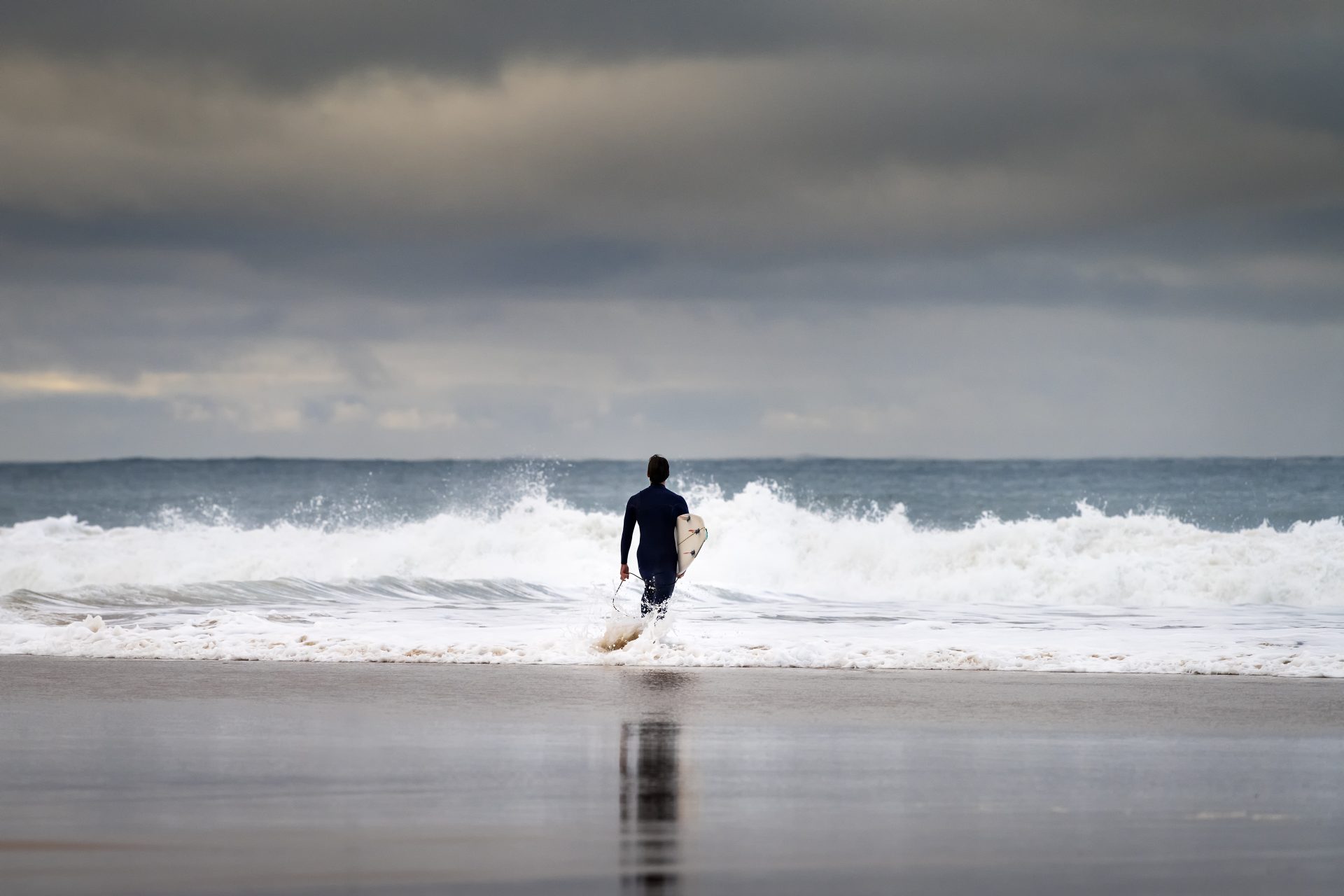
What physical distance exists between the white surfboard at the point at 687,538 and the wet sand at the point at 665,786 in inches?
85.2

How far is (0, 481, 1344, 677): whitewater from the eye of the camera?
46.6 feet

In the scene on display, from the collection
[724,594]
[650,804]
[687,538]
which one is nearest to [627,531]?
[687,538]

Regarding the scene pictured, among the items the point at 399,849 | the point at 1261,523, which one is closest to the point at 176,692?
the point at 399,849

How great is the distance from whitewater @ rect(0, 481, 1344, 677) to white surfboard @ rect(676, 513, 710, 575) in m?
0.82

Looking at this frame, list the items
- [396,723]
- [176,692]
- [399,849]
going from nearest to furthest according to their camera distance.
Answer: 1. [399,849]
2. [396,723]
3. [176,692]

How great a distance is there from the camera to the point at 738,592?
22625mm

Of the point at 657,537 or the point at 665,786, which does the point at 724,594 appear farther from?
the point at 665,786

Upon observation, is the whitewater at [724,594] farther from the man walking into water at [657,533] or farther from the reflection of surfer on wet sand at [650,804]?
the reflection of surfer on wet sand at [650,804]

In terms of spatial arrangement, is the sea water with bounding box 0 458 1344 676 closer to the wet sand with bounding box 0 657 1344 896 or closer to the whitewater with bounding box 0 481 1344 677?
the whitewater with bounding box 0 481 1344 677

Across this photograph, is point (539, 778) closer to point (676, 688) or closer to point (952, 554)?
point (676, 688)

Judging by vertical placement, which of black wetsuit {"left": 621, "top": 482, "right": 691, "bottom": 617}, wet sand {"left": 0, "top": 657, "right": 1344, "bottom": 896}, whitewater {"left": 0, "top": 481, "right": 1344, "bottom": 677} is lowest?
wet sand {"left": 0, "top": 657, "right": 1344, "bottom": 896}

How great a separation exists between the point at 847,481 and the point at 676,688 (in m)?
55.5

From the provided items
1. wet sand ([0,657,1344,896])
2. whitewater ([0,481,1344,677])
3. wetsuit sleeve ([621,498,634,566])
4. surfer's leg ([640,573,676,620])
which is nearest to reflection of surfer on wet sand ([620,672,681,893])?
wet sand ([0,657,1344,896])

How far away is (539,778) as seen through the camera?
24.7 ft
